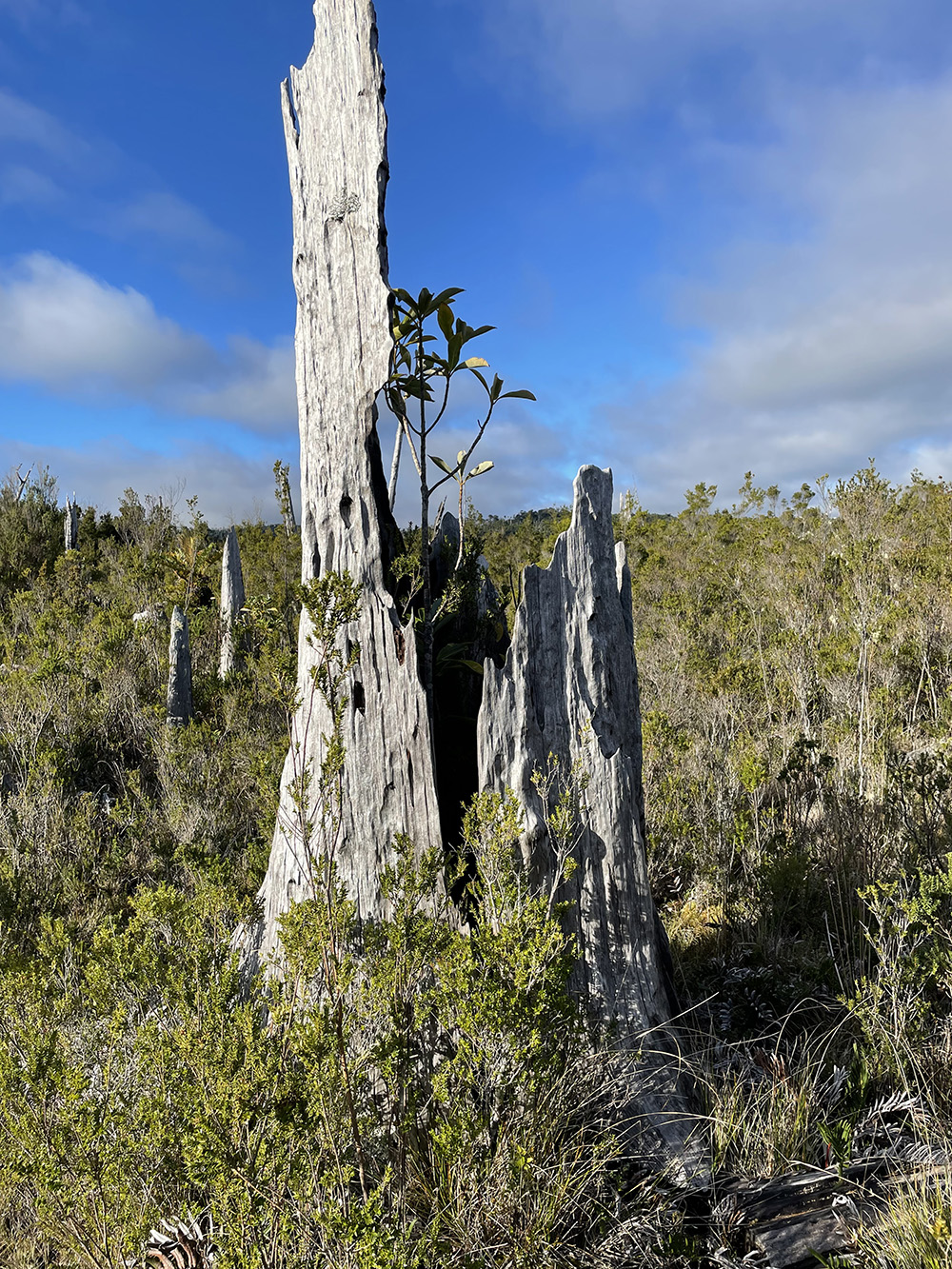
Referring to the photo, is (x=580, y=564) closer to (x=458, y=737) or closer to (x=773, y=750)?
(x=458, y=737)

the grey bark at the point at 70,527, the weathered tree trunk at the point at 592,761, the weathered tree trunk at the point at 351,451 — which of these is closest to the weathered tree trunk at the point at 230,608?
the weathered tree trunk at the point at 351,451

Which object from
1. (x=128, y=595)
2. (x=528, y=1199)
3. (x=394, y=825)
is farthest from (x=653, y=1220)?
(x=128, y=595)

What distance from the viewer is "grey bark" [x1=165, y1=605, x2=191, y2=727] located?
277 inches

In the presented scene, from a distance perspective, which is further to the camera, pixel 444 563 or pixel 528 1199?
pixel 444 563

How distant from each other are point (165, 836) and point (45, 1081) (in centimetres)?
374

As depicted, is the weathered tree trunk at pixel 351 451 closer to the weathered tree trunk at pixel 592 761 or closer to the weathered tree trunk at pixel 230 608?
the weathered tree trunk at pixel 592 761

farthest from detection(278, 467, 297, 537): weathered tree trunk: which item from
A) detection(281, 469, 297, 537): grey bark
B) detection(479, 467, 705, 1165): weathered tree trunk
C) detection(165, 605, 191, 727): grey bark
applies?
detection(479, 467, 705, 1165): weathered tree trunk

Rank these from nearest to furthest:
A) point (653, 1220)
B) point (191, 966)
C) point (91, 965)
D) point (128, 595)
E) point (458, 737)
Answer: point (653, 1220), point (91, 965), point (191, 966), point (458, 737), point (128, 595)

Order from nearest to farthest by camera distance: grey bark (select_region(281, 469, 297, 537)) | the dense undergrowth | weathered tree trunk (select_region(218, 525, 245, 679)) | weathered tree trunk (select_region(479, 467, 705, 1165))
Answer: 1. the dense undergrowth
2. weathered tree trunk (select_region(479, 467, 705, 1165))
3. weathered tree trunk (select_region(218, 525, 245, 679))
4. grey bark (select_region(281, 469, 297, 537))

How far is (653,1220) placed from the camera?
2.07 meters

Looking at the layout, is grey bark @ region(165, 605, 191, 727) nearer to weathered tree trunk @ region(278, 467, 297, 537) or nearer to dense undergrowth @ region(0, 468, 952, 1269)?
dense undergrowth @ region(0, 468, 952, 1269)

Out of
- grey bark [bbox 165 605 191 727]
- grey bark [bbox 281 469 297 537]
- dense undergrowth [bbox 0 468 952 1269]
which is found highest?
grey bark [bbox 281 469 297 537]

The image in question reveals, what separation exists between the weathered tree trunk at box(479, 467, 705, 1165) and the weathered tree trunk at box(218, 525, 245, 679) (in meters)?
5.84

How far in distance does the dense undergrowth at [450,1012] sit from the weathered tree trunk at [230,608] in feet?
7.04
